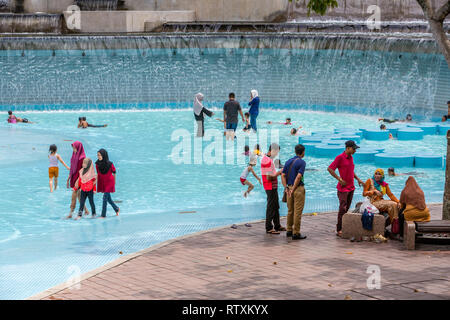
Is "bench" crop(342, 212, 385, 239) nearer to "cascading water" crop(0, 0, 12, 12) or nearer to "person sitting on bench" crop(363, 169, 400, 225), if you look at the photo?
"person sitting on bench" crop(363, 169, 400, 225)

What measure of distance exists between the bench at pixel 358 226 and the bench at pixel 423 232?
496 mm

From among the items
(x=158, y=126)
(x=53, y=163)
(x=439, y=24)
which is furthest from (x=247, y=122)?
(x=439, y=24)

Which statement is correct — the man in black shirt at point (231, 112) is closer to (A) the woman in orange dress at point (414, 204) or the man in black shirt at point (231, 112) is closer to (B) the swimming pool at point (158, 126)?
(B) the swimming pool at point (158, 126)

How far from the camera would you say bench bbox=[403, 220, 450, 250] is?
10.2 meters

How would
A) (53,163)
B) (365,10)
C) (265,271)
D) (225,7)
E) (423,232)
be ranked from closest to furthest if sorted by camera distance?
1. (265,271)
2. (423,232)
3. (53,163)
4. (365,10)
5. (225,7)

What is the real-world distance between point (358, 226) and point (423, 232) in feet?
3.07

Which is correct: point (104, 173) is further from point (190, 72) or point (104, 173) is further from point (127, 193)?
point (190, 72)

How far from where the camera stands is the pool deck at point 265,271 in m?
8.32

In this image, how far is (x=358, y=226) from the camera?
35.6 feet

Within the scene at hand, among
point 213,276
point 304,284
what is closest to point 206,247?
point 213,276

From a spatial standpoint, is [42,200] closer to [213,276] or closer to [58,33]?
[213,276]

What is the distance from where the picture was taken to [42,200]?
48.0ft

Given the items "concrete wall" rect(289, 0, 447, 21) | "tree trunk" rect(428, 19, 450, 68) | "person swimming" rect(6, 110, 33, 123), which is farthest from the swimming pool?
"concrete wall" rect(289, 0, 447, 21)

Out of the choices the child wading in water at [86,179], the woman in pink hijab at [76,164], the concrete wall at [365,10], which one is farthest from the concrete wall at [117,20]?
the child wading in water at [86,179]
